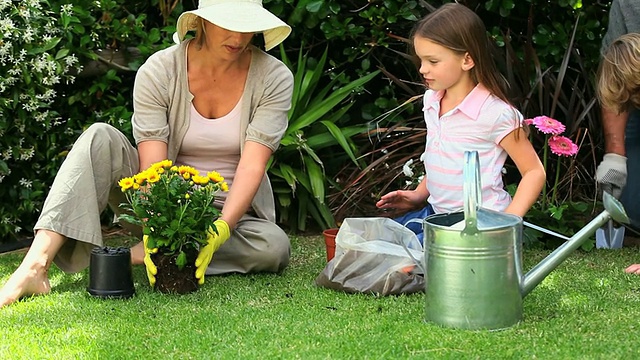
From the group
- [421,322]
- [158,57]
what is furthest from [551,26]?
[421,322]

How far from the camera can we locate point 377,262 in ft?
10.2

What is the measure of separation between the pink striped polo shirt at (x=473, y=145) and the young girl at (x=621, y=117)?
0.48 metres

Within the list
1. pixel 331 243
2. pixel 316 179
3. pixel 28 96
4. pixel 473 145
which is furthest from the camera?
pixel 316 179

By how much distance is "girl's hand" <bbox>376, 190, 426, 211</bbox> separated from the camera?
3.40 metres

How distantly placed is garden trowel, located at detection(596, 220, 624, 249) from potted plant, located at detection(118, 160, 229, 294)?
5.92ft

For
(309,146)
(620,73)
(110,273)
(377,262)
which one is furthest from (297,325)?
(309,146)

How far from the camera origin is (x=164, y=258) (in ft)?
10.2

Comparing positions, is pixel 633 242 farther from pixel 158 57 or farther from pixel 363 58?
pixel 158 57

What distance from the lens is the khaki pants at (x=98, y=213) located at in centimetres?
315

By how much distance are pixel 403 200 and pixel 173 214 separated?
2.97 feet

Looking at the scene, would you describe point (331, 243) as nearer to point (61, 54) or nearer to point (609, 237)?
point (609, 237)

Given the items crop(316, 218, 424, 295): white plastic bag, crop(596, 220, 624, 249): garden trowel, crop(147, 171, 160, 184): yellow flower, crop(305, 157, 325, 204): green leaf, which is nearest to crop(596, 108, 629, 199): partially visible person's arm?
crop(596, 220, 624, 249): garden trowel

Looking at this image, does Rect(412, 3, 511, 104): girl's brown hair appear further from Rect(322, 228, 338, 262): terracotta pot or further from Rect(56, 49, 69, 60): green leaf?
Rect(56, 49, 69, 60): green leaf

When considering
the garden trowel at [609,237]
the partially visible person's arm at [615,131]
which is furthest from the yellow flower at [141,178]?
the garden trowel at [609,237]
